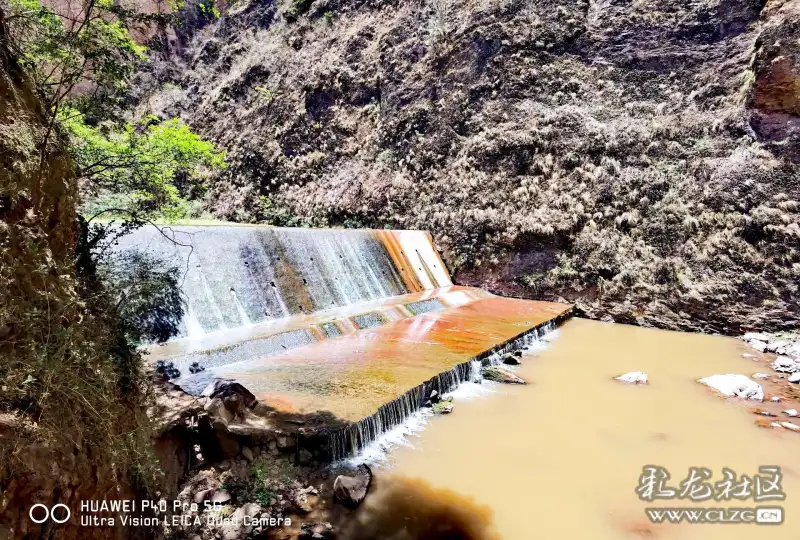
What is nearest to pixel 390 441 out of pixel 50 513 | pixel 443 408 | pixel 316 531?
pixel 443 408

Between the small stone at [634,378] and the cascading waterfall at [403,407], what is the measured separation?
A: 1.58 metres

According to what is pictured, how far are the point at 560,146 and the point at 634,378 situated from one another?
7.37 metres

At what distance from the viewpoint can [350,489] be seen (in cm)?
322

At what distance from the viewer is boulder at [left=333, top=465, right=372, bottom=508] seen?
125 inches

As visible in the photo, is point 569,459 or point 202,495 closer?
point 202,495

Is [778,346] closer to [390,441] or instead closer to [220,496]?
[390,441]

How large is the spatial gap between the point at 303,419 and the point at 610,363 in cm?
500

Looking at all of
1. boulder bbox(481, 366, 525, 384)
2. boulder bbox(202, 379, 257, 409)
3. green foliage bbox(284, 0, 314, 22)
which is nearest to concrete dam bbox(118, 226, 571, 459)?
boulder bbox(481, 366, 525, 384)

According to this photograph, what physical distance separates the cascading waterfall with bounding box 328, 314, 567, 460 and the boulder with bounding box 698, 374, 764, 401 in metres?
2.62

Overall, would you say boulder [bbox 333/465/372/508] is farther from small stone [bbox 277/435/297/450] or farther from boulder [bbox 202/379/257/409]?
boulder [bbox 202/379/257/409]

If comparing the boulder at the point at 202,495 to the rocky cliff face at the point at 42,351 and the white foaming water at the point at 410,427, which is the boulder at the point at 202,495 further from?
the white foaming water at the point at 410,427

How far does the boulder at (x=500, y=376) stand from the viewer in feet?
18.7

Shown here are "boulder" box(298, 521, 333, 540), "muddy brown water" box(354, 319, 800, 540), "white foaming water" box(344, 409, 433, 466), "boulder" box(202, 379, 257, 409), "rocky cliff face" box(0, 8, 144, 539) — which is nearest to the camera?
"rocky cliff face" box(0, 8, 144, 539)

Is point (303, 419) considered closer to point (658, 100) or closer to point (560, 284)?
point (560, 284)
